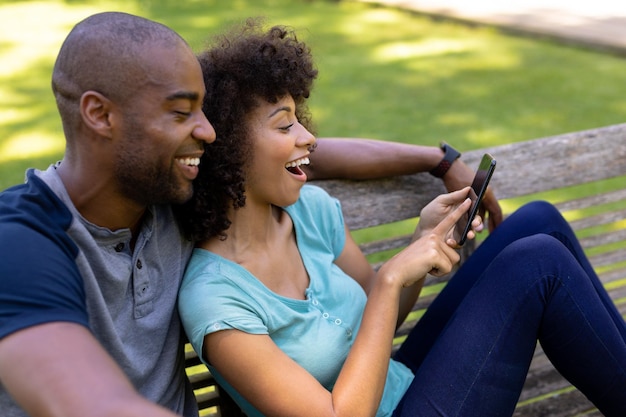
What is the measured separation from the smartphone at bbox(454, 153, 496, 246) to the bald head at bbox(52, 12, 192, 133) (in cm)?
98

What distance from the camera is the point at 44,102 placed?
7492 millimetres

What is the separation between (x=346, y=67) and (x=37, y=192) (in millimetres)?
6899

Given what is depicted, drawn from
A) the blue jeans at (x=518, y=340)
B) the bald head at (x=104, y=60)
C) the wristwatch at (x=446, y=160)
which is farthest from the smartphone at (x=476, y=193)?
the bald head at (x=104, y=60)

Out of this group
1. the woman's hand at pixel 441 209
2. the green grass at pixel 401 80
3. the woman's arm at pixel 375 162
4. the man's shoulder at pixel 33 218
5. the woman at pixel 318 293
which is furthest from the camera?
the green grass at pixel 401 80

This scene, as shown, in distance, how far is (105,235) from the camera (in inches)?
79.0

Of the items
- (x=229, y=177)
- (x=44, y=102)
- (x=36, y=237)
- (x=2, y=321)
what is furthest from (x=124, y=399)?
(x=44, y=102)

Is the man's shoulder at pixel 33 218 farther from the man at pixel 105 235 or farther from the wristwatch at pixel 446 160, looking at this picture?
the wristwatch at pixel 446 160

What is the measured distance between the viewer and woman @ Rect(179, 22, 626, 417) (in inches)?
85.7

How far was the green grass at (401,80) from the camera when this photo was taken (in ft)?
21.6

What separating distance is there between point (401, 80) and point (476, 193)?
5.62 m

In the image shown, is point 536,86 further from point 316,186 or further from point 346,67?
point 316,186

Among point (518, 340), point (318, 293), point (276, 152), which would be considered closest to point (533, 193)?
point (518, 340)

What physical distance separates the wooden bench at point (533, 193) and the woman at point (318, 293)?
0.37 meters

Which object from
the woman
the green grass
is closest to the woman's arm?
the woman
